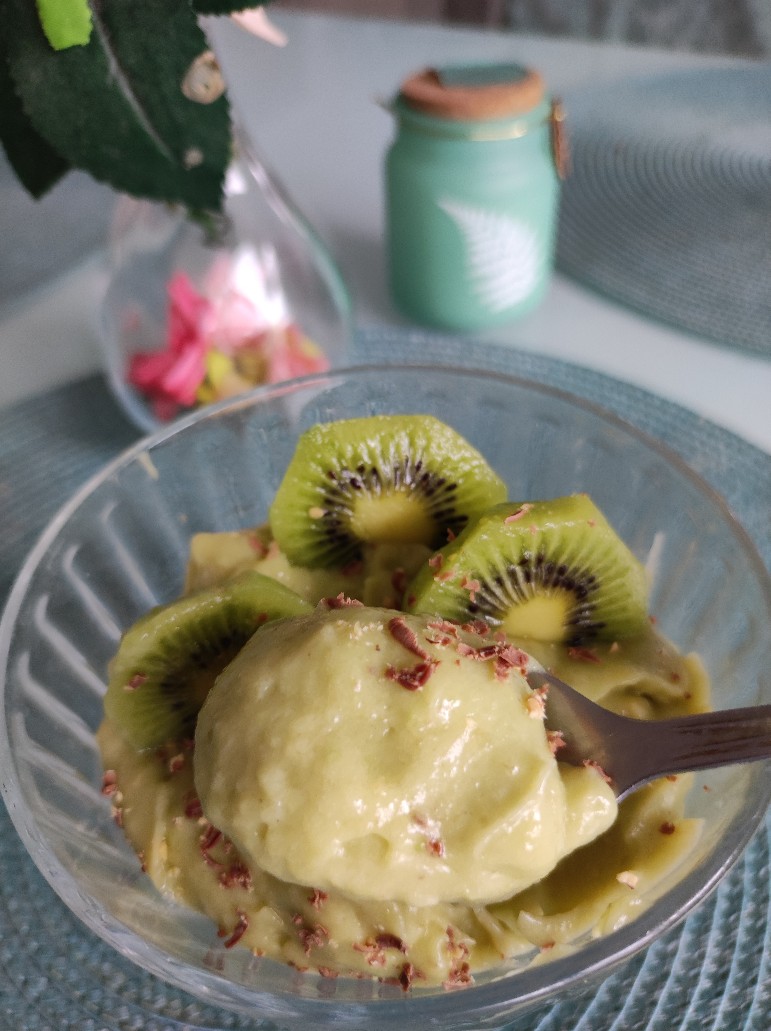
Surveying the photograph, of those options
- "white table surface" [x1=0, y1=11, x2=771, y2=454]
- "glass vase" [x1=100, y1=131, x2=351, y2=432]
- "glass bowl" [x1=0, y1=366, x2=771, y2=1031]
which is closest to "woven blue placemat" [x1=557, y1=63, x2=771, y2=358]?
"white table surface" [x1=0, y1=11, x2=771, y2=454]

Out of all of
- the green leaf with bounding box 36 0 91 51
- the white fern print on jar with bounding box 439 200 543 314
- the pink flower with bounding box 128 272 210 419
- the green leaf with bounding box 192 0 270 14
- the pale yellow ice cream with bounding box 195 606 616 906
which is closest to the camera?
the pale yellow ice cream with bounding box 195 606 616 906

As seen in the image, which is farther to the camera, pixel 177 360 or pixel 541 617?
pixel 177 360

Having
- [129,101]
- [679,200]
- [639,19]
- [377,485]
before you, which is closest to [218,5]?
[129,101]

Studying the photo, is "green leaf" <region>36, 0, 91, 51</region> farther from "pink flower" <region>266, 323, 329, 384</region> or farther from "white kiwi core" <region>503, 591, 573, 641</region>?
"white kiwi core" <region>503, 591, 573, 641</region>

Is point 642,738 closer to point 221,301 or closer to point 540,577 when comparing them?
point 540,577

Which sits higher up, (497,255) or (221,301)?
(221,301)
